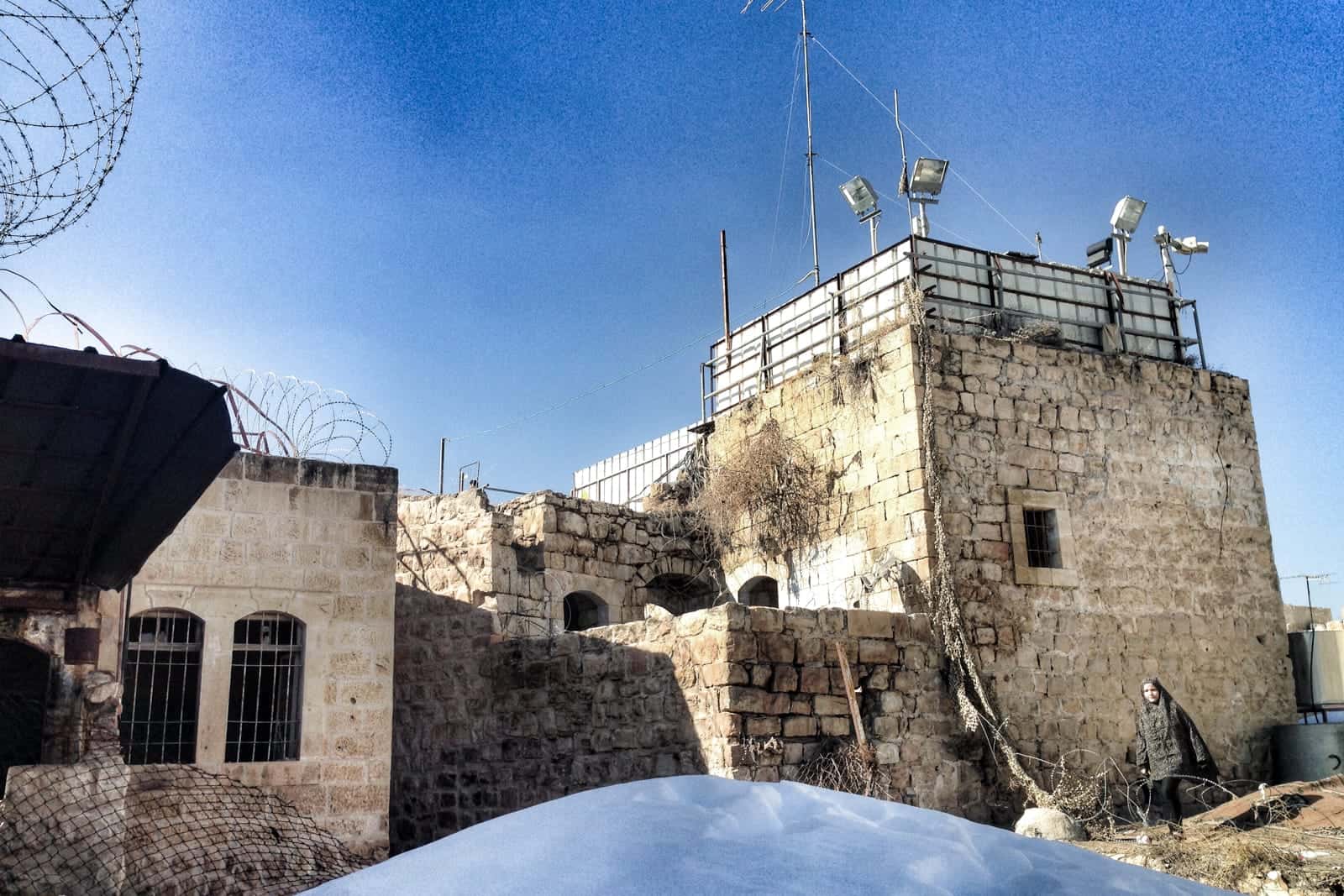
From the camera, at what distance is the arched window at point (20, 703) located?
9196 millimetres

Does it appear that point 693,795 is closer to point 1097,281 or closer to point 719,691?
point 719,691

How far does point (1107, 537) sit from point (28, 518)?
925 centimetres

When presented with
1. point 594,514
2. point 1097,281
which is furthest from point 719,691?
point 1097,281

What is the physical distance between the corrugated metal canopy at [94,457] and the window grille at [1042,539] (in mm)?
7650

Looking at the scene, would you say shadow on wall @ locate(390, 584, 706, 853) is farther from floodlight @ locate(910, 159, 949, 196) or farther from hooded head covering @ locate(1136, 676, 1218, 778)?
floodlight @ locate(910, 159, 949, 196)

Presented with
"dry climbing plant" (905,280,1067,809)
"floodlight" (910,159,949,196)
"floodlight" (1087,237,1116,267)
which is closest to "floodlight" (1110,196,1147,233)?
"floodlight" (1087,237,1116,267)

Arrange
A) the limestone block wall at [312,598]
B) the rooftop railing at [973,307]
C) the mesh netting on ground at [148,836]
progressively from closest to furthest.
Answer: the mesh netting on ground at [148,836], the limestone block wall at [312,598], the rooftop railing at [973,307]

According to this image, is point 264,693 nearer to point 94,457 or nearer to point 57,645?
point 57,645

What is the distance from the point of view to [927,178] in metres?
12.4

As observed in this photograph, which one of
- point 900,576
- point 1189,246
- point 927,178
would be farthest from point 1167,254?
point 900,576

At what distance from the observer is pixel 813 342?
41.1ft

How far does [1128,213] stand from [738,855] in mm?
12110

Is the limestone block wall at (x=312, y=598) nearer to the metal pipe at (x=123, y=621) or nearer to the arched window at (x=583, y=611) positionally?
the metal pipe at (x=123, y=621)

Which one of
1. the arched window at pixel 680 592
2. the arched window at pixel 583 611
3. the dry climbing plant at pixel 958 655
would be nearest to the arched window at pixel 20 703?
the arched window at pixel 583 611
